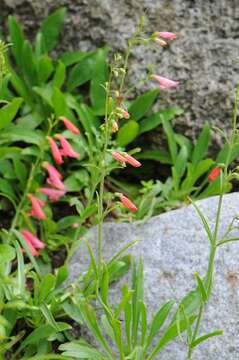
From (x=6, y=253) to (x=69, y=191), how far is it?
1.18 metres

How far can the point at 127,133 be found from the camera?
16.3 feet

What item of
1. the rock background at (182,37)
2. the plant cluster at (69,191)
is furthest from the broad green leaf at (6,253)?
the rock background at (182,37)

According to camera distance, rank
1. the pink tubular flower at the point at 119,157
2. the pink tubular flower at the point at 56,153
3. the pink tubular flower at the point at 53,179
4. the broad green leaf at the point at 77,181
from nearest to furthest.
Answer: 1. the pink tubular flower at the point at 119,157
2. the pink tubular flower at the point at 56,153
3. the pink tubular flower at the point at 53,179
4. the broad green leaf at the point at 77,181

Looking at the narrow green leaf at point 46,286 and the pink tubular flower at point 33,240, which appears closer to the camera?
the narrow green leaf at point 46,286

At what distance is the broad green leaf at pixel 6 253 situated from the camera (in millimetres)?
3809

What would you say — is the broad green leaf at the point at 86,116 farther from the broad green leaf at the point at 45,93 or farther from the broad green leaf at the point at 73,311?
the broad green leaf at the point at 73,311

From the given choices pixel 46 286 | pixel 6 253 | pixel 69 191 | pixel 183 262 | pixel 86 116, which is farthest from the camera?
pixel 86 116

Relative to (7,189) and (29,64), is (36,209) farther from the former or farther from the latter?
(29,64)

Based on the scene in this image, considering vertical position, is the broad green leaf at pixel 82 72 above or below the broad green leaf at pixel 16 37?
below

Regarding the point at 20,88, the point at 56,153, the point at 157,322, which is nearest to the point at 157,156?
the point at 56,153

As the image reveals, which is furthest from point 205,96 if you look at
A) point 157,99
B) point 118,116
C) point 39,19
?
point 118,116

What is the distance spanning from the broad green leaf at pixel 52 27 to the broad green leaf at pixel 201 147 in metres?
1.30

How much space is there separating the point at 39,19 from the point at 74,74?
21.6 inches

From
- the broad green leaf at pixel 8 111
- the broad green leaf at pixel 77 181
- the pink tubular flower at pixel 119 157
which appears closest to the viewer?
the pink tubular flower at pixel 119 157
